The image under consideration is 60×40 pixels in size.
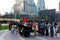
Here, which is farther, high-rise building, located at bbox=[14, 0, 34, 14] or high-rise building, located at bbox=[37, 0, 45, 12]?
high-rise building, located at bbox=[14, 0, 34, 14]

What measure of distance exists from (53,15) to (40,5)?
14.8 m

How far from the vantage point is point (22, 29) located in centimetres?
1895

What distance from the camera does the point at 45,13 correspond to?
9656cm

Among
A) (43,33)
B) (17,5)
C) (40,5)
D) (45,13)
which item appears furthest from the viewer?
(17,5)

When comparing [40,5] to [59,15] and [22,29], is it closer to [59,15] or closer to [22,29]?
[59,15]

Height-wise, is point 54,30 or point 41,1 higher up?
point 41,1

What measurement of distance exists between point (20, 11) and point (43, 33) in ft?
292

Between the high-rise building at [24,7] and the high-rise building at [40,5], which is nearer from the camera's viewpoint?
the high-rise building at [40,5]

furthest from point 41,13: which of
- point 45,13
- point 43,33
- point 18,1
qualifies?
point 43,33

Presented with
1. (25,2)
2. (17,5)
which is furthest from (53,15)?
(17,5)

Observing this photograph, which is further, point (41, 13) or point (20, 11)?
point (20, 11)

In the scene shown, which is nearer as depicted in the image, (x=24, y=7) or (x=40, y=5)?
(x=40, y=5)

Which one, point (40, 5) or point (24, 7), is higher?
point (40, 5)

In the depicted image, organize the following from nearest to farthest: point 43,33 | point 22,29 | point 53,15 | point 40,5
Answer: point 22,29, point 43,33, point 53,15, point 40,5
